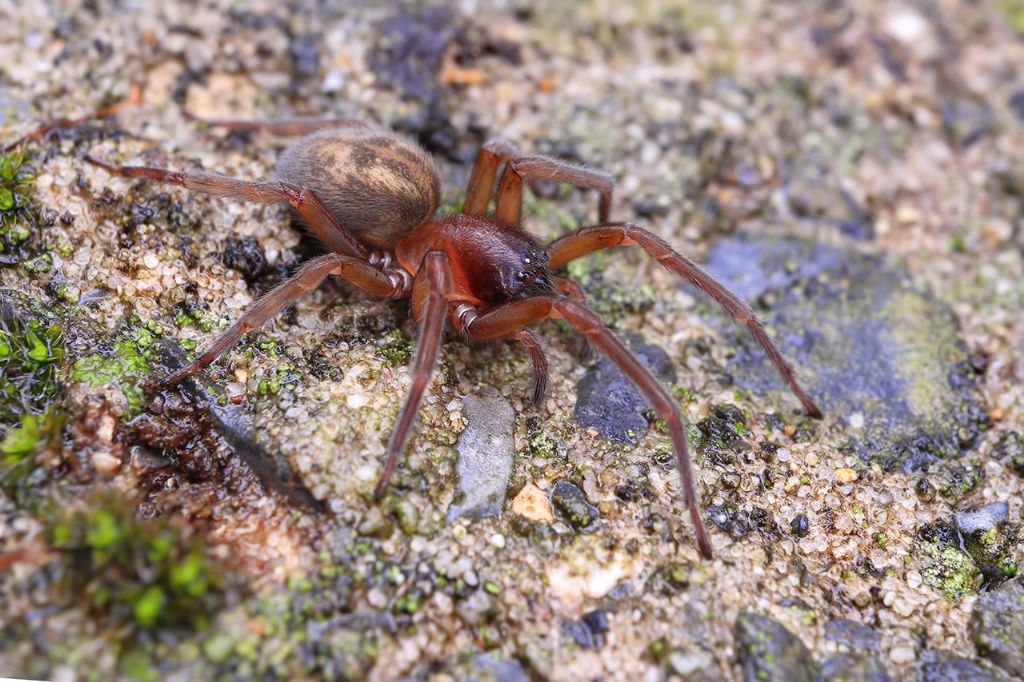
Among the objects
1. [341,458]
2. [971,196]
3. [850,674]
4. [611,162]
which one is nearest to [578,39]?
[611,162]

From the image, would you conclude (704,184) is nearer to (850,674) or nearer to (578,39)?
(578,39)

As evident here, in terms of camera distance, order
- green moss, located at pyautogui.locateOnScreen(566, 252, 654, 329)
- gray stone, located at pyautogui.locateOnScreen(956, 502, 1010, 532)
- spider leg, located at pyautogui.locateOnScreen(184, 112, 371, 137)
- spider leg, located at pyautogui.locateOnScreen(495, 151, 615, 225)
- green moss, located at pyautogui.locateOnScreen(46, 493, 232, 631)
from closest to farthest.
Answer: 1. green moss, located at pyautogui.locateOnScreen(46, 493, 232, 631)
2. gray stone, located at pyautogui.locateOnScreen(956, 502, 1010, 532)
3. spider leg, located at pyautogui.locateOnScreen(495, 151, 615, 225)
4. green moss, located at pyautogui.locateOnScreen(566, 252, 654, 329)
5. spider leg, located at pyautogui.locateOnScreen(184, 112, 371, 137)

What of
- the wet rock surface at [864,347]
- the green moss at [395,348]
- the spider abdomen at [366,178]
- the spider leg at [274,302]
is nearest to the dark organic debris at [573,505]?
the green moss at [395,348]

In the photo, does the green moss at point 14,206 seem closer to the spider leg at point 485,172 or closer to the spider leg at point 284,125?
the spider leg at point 284,125

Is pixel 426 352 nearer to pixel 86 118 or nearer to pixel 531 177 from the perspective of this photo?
pixel 531 177

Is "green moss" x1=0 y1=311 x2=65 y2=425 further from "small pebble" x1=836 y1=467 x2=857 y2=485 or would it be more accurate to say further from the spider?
"small pebble" x1=836 y1=467 x2=857 y2=485

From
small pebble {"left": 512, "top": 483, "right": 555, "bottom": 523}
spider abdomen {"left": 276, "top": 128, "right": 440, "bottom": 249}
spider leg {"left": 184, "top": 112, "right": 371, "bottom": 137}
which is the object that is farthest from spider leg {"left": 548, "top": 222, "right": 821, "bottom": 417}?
spider leg {"left": 184, "top": 112, "right": 371, "bottom": 137}
